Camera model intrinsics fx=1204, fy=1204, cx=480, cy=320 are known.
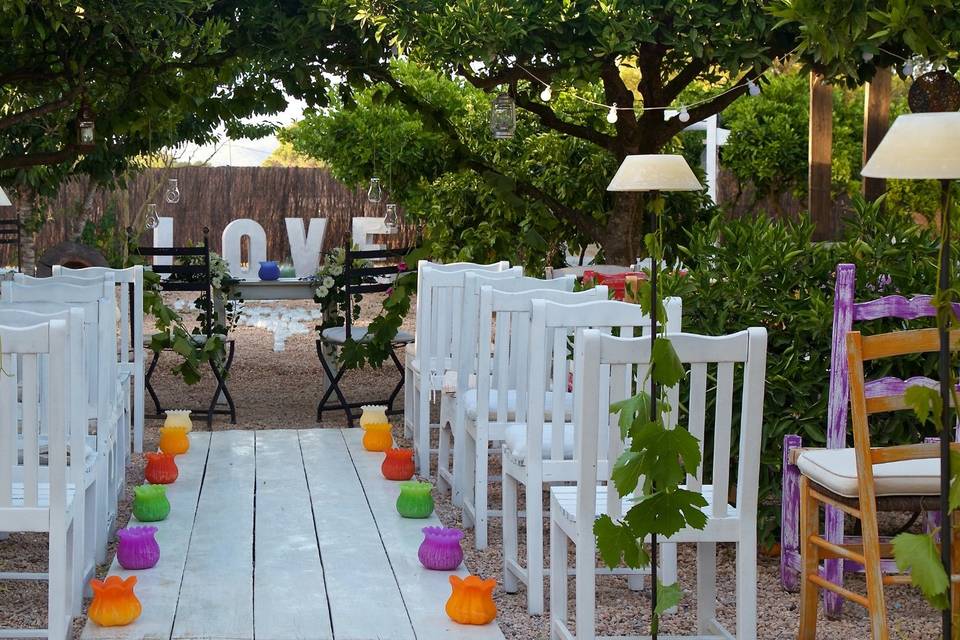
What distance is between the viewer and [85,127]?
6.51 m

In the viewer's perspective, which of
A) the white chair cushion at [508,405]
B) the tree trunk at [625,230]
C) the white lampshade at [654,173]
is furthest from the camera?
the tree trunk at [625,230]

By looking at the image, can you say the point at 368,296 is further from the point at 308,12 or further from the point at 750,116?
the point at 308,12

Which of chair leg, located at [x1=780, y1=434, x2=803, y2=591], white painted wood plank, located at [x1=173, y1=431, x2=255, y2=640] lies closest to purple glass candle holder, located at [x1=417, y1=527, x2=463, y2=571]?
white painted wood plank, located at [x1=173, y1=431, x2=255, y2=640]

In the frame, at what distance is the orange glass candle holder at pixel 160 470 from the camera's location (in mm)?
5016

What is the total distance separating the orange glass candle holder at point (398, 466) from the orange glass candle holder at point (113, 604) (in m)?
1.93

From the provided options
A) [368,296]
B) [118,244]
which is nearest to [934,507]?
[368,296]

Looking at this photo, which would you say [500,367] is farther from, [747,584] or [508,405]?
[747,584]

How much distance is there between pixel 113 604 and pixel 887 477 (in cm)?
208

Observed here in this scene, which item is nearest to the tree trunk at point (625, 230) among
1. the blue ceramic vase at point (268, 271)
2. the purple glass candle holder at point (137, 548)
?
the blue ceramic vase at point (268, 271)

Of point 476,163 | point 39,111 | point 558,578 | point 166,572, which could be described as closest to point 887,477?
point 558,578

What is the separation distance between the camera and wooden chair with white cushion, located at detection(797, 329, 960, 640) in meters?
2.80

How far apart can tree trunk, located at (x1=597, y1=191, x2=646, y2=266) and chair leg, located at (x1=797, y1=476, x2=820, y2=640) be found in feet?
16.0

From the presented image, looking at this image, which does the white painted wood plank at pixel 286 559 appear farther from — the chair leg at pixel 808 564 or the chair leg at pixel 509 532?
the chair leg at pixel 808 564

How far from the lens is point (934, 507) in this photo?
3.04m
